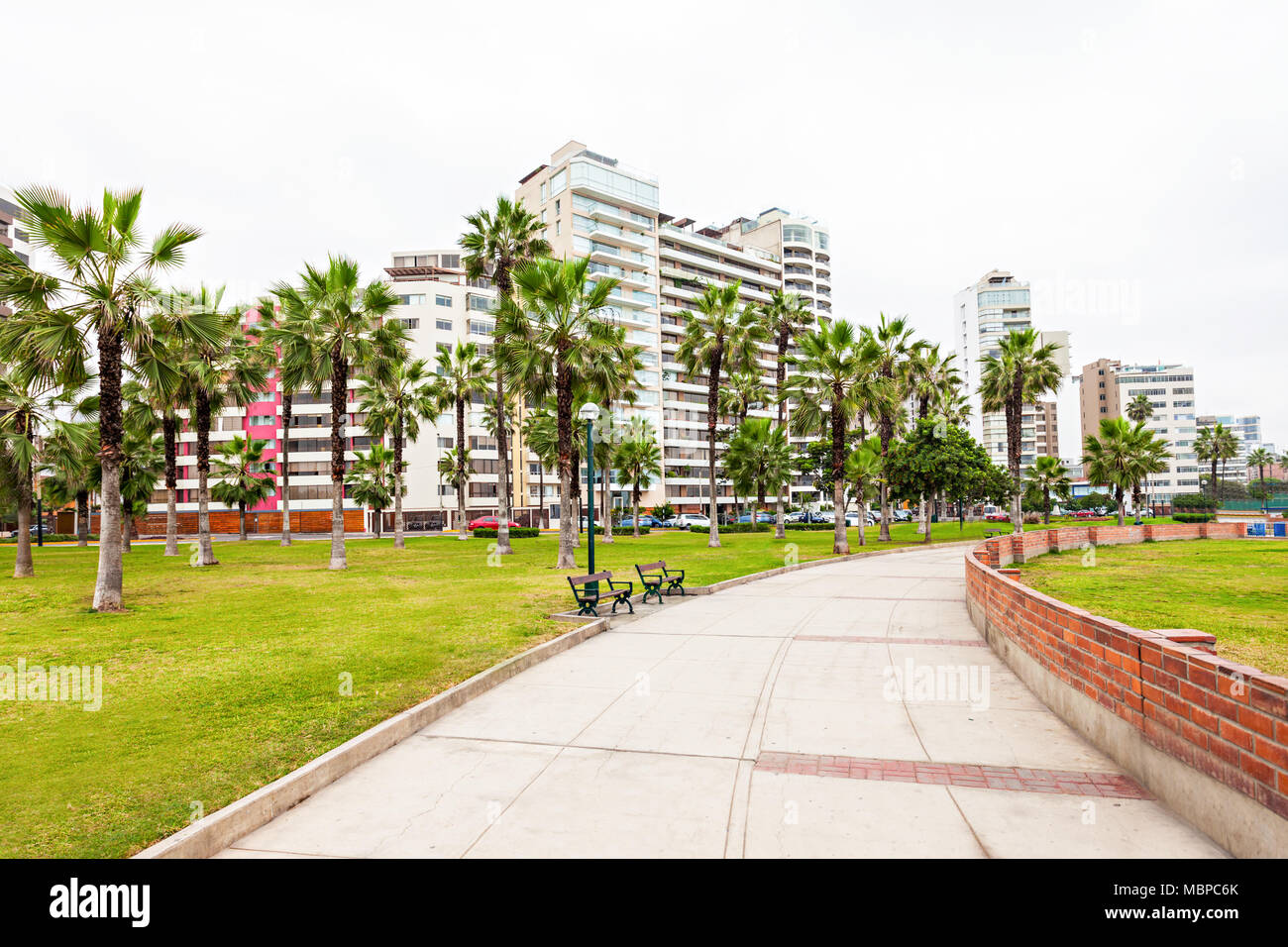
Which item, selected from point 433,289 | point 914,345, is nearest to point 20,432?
point 914,345

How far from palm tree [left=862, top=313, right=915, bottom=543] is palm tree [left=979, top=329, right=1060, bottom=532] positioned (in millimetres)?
5299

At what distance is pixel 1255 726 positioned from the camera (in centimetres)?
371

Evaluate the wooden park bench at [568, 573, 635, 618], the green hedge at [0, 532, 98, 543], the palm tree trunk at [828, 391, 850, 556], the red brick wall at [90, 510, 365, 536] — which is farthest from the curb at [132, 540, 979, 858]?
the red brick wall at [90, 510, 365, 536]

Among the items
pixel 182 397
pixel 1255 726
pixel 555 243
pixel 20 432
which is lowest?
pixel 1255 726

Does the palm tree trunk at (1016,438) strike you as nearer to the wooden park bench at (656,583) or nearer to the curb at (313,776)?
the wooden park bench at (656,583)

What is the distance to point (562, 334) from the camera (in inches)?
932

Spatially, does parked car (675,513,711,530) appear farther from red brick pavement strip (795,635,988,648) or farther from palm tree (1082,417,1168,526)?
red brick pavement strip (795,635,988,648)

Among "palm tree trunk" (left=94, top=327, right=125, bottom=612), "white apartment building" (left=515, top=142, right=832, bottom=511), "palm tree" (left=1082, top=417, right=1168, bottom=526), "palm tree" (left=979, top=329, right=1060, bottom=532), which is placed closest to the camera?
"palm tree trunk" (left=94, top=327, right=125, bottom=612)

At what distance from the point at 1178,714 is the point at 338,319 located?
2555 cm

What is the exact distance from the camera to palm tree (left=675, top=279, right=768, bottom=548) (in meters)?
38.2

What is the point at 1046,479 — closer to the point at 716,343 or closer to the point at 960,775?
the point at 716,343
